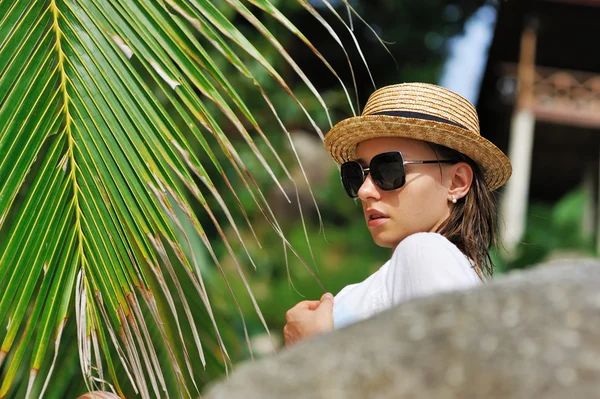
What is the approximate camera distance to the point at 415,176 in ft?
6.61

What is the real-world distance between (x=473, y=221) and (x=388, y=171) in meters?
0.23

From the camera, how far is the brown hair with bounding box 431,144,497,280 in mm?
1982

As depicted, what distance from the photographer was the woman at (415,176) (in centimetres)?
190

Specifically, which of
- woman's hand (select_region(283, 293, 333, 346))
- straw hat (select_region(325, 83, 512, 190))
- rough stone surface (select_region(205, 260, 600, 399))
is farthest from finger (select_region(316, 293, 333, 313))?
rough stone surface (select_region(205, 260, 600, 399))

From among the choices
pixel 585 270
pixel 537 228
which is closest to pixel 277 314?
pixel 537 228

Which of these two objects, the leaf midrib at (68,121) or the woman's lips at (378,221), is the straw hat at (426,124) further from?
the leaf midrib at (68,121)

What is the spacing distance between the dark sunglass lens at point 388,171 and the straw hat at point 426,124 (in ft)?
0.23

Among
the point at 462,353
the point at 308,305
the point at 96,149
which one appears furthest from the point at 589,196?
the point at 462,353

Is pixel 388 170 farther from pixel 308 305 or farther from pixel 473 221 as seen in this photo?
pixel 308 305

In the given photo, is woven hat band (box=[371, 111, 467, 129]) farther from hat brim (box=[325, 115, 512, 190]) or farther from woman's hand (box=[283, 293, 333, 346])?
woman's hand (box=[283, 293, 333, 346])

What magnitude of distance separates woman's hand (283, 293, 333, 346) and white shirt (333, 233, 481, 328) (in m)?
0.03

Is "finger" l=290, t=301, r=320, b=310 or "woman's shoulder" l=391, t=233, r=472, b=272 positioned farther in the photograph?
"finger" l=290, t=301, r=320, b=310

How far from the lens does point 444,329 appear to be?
108 cm

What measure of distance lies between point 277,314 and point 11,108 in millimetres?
7966
